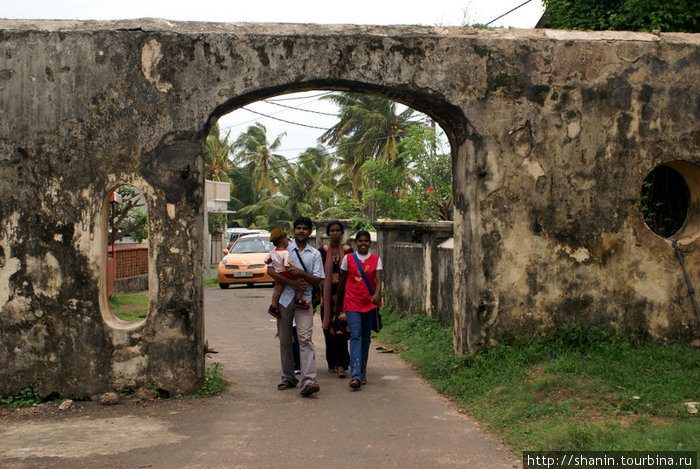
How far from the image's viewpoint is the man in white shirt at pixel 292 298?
7.06m

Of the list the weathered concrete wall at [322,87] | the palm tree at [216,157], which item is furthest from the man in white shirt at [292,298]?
the palm tree at [216,157]

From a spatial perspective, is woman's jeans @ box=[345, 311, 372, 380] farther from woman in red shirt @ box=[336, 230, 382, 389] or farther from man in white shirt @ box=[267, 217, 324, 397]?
man in white shirt @ box=[267, 217, 324, 397]

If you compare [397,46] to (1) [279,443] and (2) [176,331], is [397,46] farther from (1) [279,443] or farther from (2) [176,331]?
(1) [279,443]

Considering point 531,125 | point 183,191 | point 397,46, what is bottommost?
point 183,191

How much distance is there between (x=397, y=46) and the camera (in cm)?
707

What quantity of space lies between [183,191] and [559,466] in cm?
407

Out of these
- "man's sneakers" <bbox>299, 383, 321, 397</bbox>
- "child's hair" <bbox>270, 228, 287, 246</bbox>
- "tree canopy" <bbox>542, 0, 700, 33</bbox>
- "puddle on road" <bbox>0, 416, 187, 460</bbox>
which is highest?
"tree canopy" <bbox>542, 0, 700, 33</bbox>

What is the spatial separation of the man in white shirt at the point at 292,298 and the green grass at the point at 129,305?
20.3 feet

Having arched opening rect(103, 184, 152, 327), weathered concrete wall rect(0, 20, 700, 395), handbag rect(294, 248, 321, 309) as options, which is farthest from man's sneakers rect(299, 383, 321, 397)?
arched opening rect(103, 184, 152, 327)

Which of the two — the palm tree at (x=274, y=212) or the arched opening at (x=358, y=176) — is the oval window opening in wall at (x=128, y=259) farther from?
the palm tree at (x=274, y=212)

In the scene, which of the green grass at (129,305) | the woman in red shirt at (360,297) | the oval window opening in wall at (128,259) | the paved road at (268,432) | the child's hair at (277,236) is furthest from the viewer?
the oval window opening in wall at (128,259)

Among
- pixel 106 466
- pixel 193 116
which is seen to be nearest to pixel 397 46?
pixel 193 116

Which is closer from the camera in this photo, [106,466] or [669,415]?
[106,466]

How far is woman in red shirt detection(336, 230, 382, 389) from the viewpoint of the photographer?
23.8 ft
